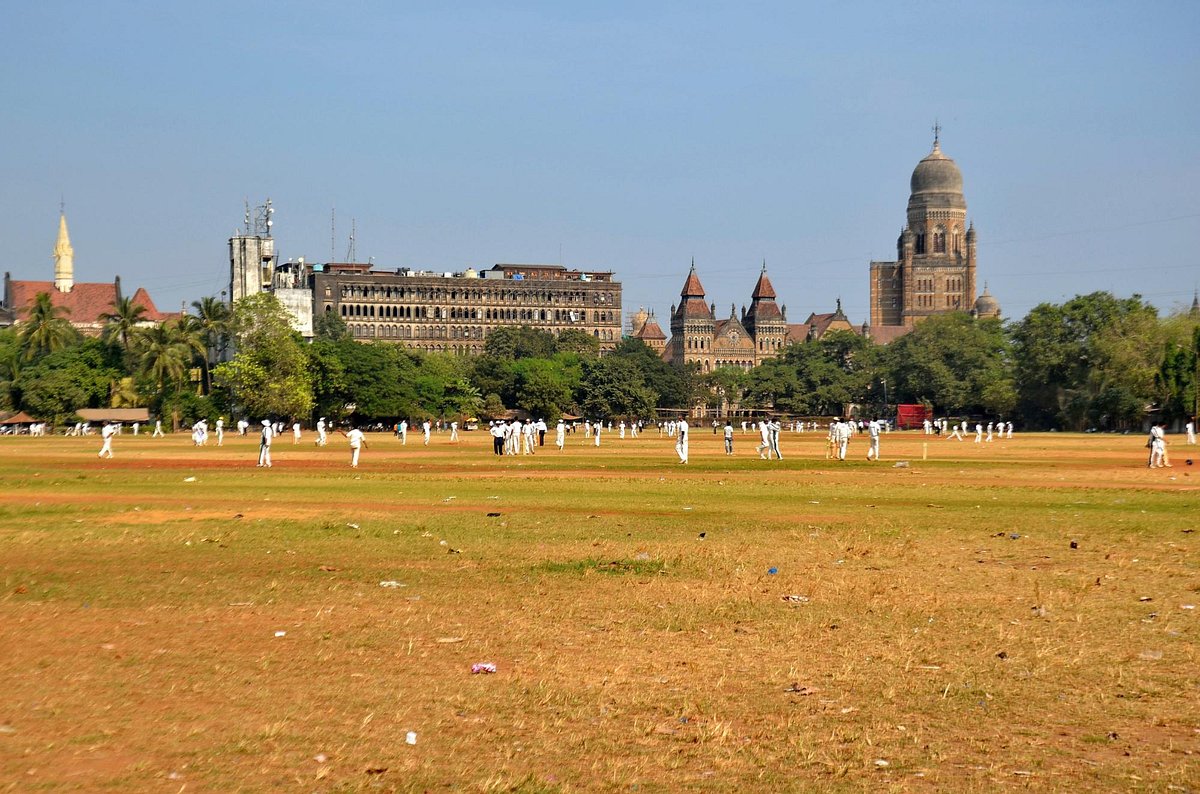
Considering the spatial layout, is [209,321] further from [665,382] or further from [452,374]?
[665,382]

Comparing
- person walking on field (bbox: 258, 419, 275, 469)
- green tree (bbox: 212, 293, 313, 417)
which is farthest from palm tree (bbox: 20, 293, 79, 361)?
person walking on field (bbox: 258, 419, 275, 469)

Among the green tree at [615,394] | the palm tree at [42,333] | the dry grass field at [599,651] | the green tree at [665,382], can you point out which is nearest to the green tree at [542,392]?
the green tree at [615,394]

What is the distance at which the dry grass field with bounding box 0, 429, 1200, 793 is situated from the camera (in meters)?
9.30

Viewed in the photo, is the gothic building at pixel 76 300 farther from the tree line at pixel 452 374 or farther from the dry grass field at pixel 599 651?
the dry grass field at pixel 599 651

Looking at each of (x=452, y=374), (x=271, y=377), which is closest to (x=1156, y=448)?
(x=271, y=377)

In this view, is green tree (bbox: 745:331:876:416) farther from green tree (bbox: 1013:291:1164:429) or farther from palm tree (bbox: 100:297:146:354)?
palm tree (bbox: 100:297:146:354)

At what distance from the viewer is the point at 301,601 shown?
52.0 ft

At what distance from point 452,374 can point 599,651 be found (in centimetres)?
13040

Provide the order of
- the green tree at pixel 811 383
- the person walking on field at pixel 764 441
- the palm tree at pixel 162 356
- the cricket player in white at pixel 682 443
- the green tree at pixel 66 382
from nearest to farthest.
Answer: the cricket player in white at pixel 682 443
the person walking on field at pixel 764 441
the green tree at pixel 66 382
the palm tree at pixel 162 356
the green tree at pixel 811 383

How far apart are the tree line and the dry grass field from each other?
8707 cm

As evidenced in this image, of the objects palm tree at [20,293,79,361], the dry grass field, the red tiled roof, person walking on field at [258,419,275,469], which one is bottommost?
the dry grass field

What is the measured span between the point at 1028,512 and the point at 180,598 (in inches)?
726

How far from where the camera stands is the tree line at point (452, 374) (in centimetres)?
11331

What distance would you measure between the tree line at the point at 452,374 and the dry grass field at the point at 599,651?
8707cm
